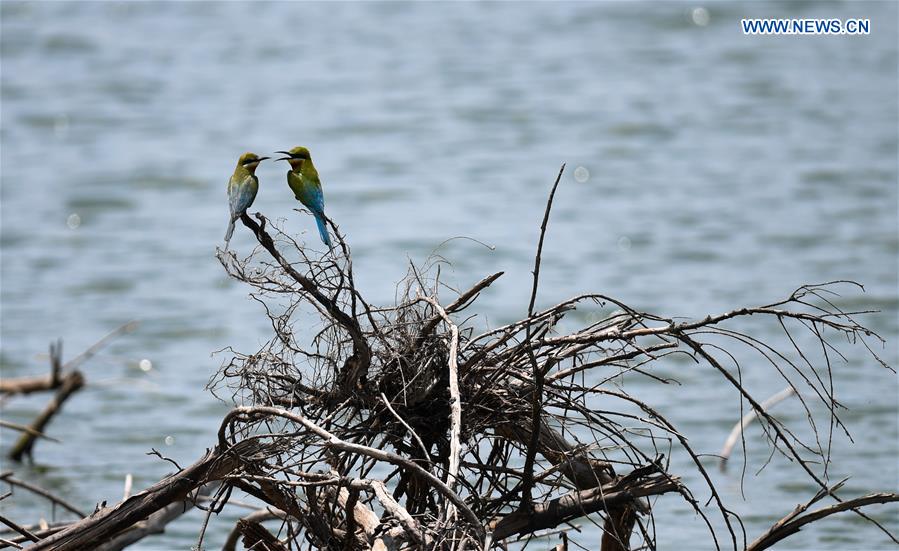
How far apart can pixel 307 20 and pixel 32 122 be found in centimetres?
853

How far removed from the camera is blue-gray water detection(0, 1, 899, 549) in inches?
440

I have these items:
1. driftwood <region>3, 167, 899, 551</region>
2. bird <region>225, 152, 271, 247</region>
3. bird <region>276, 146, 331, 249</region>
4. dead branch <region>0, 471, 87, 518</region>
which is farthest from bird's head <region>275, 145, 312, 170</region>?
dead branch <region>0, 471, 87, 518</region>

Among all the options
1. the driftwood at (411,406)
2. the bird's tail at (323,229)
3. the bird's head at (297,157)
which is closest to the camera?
the driftwood at (411,406)

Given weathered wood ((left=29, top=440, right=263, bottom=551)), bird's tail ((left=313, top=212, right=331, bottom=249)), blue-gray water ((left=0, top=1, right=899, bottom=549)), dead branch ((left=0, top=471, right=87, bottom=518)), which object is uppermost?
bird's tail ((left=313, top=212, right=331, bottom=249))

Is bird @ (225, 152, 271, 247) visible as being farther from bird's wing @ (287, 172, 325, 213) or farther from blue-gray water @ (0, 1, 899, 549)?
blue-gray water @ (0, 1, 899, 549)

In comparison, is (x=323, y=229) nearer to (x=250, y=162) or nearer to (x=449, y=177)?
(x=250, y=162)

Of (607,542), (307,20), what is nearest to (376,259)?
(607,542)

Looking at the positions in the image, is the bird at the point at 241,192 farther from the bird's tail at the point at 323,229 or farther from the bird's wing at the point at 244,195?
the bird's tail at the point at 323,229

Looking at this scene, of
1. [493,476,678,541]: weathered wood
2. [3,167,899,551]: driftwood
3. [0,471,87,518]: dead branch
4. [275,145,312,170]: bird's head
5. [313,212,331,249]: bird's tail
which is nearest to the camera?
[3,167,899,551]: driftwood

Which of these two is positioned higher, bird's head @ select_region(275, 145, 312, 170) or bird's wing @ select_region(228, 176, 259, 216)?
bird's head @ select_region(275, 145, 312, 170)

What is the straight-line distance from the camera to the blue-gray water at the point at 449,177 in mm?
11164

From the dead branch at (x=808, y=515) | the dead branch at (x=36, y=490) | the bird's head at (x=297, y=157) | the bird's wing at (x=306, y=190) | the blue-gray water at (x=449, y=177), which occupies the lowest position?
the blue-gray water at (x=449, y=177)

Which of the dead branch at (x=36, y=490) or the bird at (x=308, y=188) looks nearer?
the bird at (x=308, y=188)

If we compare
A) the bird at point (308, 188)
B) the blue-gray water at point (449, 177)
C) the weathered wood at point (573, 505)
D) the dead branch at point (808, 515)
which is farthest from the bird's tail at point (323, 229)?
the blue-gray water at point (449, 177)
